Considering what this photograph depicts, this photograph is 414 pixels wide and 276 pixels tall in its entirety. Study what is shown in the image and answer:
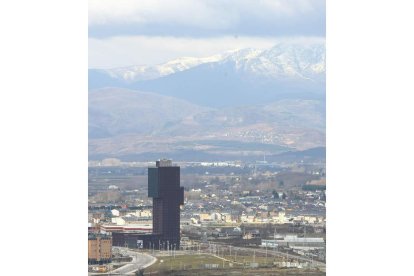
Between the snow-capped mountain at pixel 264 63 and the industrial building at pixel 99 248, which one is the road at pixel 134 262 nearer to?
the industrial building at pixel 99 248

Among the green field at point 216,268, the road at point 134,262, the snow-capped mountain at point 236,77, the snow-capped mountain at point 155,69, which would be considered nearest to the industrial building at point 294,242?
the green field at point 216,268

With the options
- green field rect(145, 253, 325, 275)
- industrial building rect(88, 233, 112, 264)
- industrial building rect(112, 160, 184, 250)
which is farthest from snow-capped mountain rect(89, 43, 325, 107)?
green field rect(145, 253, 325, 275)

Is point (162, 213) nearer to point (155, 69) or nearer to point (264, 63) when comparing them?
point (155, 69)

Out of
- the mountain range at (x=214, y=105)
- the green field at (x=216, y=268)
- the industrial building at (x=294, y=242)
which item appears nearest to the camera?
the green field at (x=216, y=268)

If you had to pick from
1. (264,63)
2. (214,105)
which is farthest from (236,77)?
(214,105)

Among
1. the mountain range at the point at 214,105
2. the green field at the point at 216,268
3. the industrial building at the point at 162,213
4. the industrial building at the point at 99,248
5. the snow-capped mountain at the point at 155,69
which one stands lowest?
the green field at the point at 216,268

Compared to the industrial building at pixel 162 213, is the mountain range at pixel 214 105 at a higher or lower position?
higher
